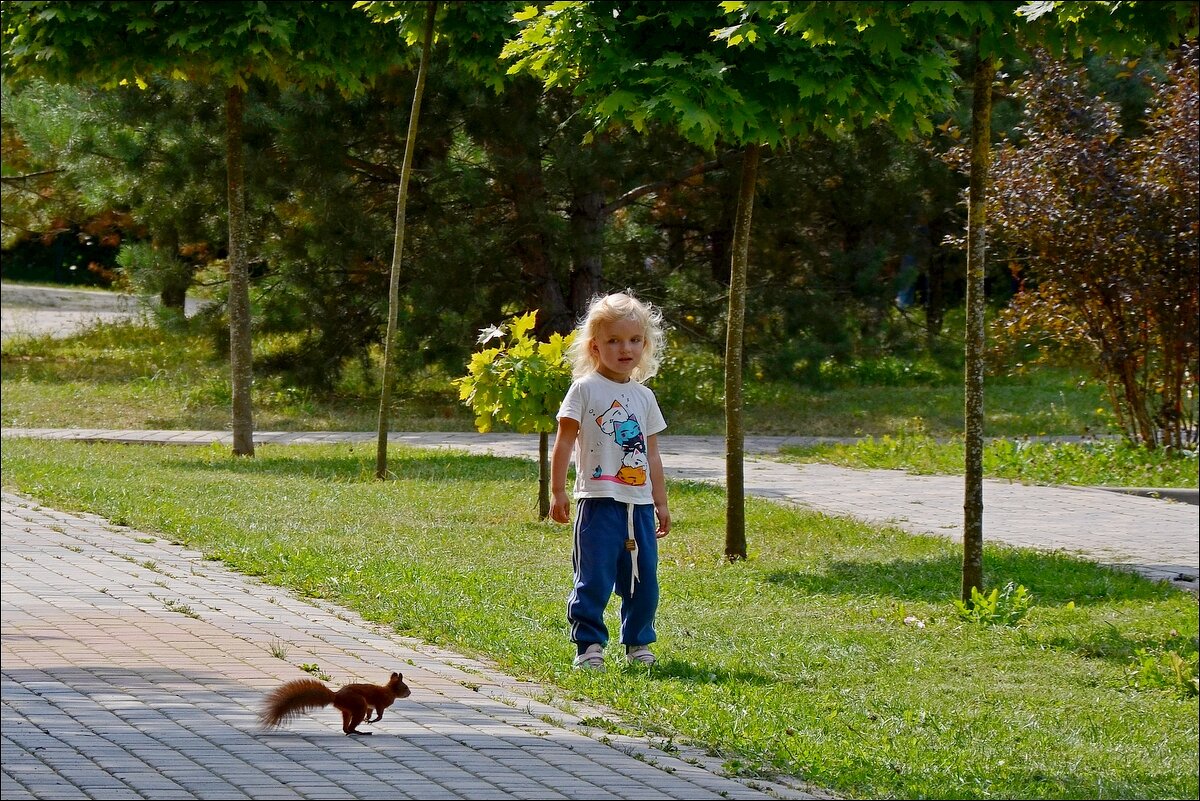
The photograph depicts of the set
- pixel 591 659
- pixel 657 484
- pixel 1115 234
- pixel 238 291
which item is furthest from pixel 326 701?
pixel 238 291

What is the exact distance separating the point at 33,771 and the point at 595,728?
1.88 m

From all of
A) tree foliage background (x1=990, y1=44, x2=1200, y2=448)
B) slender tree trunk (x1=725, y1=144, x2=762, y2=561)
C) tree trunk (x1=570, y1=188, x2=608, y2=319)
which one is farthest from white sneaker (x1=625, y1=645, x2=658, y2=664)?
tree trunk (x1=570, y1=188, x2=608, y2=319)

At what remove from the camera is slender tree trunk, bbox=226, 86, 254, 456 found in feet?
50.1

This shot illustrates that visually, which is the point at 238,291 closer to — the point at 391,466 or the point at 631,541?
the point at 391,466

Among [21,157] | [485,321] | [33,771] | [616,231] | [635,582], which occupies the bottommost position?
[33,771]

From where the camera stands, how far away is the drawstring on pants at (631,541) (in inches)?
252

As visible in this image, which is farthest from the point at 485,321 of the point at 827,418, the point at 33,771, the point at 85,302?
the point at 85,302

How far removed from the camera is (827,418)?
65.2 ft

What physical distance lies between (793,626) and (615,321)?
2.04 metres

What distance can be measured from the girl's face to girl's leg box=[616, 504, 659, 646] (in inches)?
23.6

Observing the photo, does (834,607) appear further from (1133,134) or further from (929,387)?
(1133,134)

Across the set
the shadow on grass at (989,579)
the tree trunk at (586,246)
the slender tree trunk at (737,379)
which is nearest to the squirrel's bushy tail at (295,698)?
the shadow on grass at (989,579)

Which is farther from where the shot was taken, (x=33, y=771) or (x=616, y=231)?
(x=616, y=231)

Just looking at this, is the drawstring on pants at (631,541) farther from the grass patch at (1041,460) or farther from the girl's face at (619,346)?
the grass patch at (1041,460)
